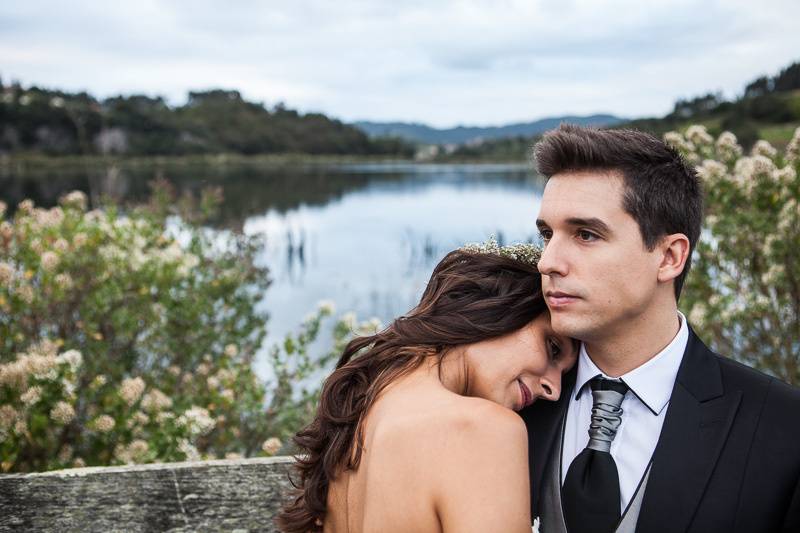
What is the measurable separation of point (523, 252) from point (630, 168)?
21.9 inches

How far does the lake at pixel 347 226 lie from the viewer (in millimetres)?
13680

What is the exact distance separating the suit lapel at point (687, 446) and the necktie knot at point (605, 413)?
16cm

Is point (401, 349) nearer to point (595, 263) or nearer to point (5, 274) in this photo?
point (595, 263)

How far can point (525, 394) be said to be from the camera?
7.60 ft

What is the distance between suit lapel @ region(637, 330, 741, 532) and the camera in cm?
200

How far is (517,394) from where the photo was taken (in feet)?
7.53

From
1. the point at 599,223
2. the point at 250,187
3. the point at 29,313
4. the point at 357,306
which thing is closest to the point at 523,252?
the point at 599,223

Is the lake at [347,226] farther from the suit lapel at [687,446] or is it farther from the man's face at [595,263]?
the suit lapel at [687,446]

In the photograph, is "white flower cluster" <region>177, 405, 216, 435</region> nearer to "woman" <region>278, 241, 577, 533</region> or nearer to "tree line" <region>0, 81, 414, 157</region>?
"woman" <region>278, 241, 577, 533</region>

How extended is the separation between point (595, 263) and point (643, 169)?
324 millimetres

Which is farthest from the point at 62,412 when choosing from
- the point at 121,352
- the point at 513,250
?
the point at 513,250

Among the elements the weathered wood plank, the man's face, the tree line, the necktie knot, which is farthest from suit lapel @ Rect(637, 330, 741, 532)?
the tree line

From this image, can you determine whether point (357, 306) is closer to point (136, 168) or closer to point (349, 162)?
point (136, 168)

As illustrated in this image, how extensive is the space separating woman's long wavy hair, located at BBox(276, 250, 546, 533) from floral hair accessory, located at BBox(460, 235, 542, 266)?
0.27ft
